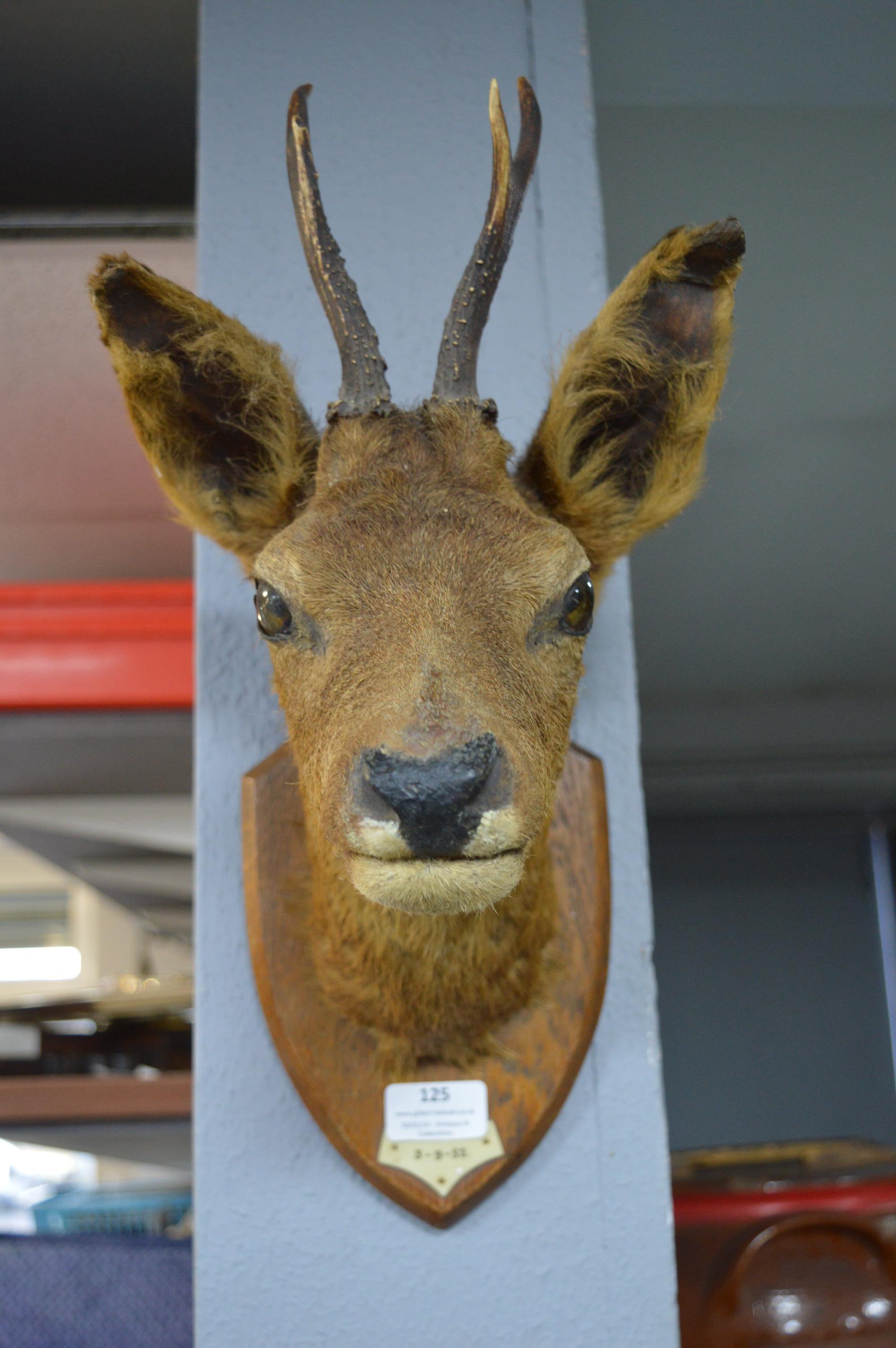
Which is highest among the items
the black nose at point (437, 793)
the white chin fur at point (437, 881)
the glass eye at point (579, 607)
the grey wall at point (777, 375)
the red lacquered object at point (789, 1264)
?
the grey wall at point (777, 375)

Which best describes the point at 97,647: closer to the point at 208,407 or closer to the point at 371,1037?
the point at 208,407

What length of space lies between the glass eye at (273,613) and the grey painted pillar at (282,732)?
0.35m

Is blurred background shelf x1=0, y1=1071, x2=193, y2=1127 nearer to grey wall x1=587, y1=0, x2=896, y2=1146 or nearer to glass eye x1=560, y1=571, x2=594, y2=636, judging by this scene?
glass eye x1=560, y1=571, x2=594, y2=636

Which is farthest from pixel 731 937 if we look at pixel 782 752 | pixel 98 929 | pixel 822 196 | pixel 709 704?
pixel 822 196

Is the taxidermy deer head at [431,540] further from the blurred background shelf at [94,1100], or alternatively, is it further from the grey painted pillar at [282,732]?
the blurred background shelf at [94,1100]

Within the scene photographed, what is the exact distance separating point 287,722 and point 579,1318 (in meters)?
0.91

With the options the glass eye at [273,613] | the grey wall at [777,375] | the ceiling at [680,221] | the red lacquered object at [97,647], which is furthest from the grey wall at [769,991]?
the glass eye at [273,613]

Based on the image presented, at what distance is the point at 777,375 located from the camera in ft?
11.8

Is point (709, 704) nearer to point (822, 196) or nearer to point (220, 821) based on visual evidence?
point (822, 196)

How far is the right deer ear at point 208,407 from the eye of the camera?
1393 millimetres

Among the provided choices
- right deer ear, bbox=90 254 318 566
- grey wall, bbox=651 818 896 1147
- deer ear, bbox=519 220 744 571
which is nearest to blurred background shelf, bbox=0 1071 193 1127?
right deer ear, bbox=90 254 318 566

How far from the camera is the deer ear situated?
55.2 inches

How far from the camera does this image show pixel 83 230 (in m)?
2.43

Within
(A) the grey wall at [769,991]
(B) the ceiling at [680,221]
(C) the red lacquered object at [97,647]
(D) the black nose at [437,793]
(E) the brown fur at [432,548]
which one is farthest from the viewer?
(A) the grey wall at [769,991]
